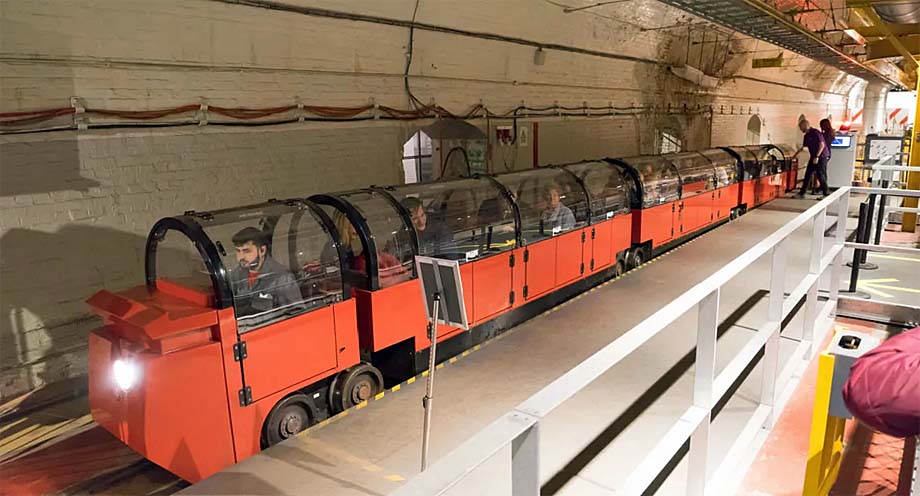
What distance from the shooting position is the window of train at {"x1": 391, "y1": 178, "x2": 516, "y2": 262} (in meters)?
5.41

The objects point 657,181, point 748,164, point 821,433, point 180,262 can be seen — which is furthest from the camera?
point 748,164

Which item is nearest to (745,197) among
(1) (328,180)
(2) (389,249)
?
(1) (328,180)

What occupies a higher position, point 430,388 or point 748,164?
point 748,164

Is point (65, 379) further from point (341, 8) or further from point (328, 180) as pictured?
point (341, 8)

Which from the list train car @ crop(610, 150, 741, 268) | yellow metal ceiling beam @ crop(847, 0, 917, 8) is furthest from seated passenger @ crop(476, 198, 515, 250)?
yellow metal ceiling beam @ crop(847, 0, 917, 8)

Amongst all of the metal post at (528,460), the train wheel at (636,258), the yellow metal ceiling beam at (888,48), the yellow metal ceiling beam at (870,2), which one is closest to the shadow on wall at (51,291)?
the metal post at (528,460)

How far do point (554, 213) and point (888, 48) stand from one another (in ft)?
47.8

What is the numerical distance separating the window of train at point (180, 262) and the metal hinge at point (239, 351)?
371 millimetres

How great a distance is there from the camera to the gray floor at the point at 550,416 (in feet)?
11.6

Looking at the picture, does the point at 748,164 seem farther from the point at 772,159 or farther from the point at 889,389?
the point at 889,389

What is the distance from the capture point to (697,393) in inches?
105

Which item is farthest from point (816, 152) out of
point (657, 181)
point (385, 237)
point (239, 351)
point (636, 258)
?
point (239, 351)

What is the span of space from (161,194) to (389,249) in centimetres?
274

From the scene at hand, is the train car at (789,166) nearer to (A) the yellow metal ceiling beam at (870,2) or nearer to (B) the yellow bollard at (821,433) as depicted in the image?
(A) the yellow metal ceiling beam at (870,2)
